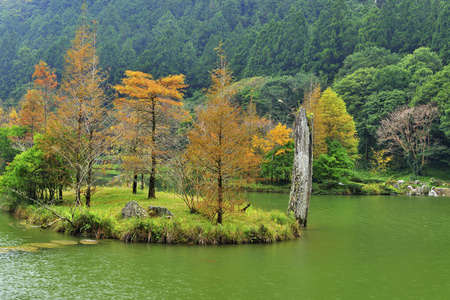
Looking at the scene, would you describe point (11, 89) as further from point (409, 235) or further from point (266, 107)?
point (409, 235)

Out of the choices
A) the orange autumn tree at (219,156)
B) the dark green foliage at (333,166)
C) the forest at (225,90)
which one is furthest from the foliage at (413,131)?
the orange autumn tree at (219,156)

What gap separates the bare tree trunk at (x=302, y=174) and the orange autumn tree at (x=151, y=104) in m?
6.14

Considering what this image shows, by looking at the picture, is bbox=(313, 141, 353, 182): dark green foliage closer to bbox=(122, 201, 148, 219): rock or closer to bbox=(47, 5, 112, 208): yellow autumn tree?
bbox=(47, 5, 112, 208): yellow autumn tree

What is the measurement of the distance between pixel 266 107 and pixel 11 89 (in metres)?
62.7

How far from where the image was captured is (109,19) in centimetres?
10562

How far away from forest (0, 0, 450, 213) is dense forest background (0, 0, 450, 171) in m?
0.26

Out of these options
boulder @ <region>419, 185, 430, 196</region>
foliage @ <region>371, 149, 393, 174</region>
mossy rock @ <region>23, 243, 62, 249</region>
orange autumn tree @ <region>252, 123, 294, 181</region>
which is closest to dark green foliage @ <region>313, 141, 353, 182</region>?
orange autumn tree @ <region>252, 123, 294, 181</region>

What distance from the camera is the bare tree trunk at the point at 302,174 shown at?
15367mm

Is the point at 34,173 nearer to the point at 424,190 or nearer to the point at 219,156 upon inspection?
the point at 219,156

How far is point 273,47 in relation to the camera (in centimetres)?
7331

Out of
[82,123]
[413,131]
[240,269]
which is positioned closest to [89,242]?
[240,269]

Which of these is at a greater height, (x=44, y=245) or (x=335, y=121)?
(x=335, y=121)

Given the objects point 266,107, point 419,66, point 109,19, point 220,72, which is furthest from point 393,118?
point 109,19

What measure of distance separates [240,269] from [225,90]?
66.3 feet
